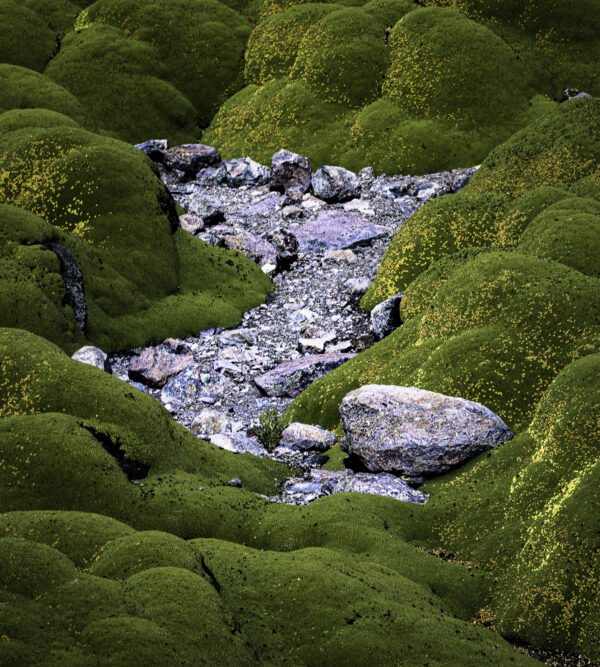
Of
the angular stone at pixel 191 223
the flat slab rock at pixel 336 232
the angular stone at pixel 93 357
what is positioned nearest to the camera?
the angular stone at pixel 93 357

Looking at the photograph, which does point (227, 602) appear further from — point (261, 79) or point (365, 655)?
point (261, 79)

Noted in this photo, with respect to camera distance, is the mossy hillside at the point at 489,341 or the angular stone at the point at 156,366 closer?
the mossy hillside at the point at 489,341

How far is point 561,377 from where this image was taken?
24.3 m

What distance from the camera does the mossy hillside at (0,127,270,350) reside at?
145 feet

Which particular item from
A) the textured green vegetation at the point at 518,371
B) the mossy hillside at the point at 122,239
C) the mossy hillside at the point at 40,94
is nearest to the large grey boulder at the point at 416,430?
the textured green vegetation at the point at 518,371

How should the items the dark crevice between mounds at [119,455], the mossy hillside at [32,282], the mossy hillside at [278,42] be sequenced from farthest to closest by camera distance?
the mossy hillside at [278,42]
the mossy hillside at [32,282]
the dark crevice between mounds at [119,455]

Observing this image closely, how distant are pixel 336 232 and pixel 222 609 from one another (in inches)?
1770

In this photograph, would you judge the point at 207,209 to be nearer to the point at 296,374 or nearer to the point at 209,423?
the point at 296,374

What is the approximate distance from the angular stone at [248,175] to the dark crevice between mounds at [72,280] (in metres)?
31.7

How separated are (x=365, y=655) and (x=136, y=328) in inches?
1252

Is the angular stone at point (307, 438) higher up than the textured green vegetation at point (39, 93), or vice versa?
the textured green vegetation at point (39, 93)

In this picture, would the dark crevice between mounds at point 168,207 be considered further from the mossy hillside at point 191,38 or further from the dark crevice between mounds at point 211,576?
the dark crevice between mounds at point 211,576

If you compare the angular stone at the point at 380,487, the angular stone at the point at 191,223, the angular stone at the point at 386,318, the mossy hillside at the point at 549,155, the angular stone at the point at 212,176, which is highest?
the mossy hillside at the point at 549,155

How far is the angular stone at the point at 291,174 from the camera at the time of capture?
2574 inches
